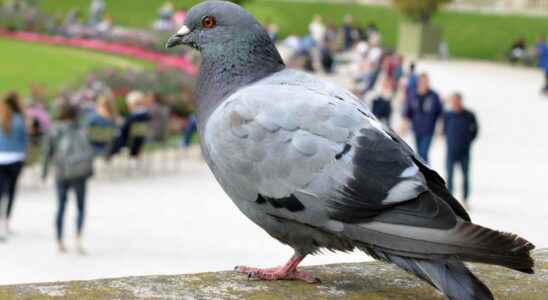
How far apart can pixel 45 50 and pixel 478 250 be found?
31.2 meters

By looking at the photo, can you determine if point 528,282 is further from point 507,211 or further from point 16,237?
point 507,211

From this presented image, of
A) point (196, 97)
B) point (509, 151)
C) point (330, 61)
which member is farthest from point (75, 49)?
point (196, 97)

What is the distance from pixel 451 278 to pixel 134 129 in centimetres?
1383

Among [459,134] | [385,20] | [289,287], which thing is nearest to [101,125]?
[459,134]

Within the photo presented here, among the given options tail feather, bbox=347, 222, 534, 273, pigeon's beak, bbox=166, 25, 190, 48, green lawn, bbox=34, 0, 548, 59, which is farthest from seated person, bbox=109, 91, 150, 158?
green lawn, bbox=34, 0, 548, 59

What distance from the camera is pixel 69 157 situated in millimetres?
11430

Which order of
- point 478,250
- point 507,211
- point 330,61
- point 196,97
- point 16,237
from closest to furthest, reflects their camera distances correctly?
point 478,250
point 196,97
point 16,237
point 507,211
point 330,61

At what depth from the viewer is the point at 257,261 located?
37.2 ft

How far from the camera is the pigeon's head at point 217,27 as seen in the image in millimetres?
4117

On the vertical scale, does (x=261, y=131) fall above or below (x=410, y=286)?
above

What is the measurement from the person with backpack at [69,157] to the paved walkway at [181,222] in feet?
1.79

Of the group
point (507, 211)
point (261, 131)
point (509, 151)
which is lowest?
point (261, 131)

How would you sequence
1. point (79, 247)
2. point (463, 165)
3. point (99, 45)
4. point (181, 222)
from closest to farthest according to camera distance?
point (79, 247)
point (181, 222)
point (463, 165)
point (99, 45)

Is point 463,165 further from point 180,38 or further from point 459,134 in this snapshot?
point 180,38
